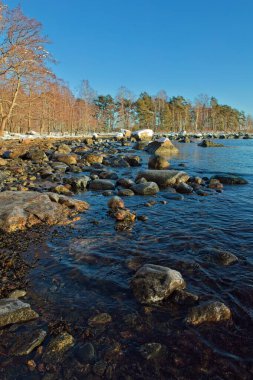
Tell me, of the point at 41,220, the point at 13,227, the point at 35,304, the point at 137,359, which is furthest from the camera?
the point at 41,220

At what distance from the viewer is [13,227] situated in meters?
6.27

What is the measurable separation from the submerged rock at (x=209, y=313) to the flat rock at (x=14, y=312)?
1.97m

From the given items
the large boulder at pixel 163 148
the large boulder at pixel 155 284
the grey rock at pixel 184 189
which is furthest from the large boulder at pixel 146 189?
the large boulder at pixel 163 148

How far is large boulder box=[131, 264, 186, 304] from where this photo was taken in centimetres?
389

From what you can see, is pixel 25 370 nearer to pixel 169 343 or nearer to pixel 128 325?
pixel 128 325

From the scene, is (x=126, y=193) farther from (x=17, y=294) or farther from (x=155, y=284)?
(x=17, y=294)

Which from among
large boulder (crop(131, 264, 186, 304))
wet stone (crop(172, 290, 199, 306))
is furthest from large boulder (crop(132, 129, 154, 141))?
wet stone (crop(172, 290, 199, 306))

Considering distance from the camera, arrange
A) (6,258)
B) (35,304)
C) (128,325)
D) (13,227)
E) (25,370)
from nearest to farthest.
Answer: (25,370) < (128,325) < (35,304) < (6,258) < (13,227)

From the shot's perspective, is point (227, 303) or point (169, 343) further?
point (227, 303)

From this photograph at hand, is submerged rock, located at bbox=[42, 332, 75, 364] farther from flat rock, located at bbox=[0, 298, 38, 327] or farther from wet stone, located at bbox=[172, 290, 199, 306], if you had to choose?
wet stone, located at bbox=[172, 290, 199, 306]

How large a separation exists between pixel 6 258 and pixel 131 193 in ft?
20.0

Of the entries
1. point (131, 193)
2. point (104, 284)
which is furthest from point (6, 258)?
point (131, 193)

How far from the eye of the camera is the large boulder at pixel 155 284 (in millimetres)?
3889

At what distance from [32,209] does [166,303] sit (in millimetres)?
4519
